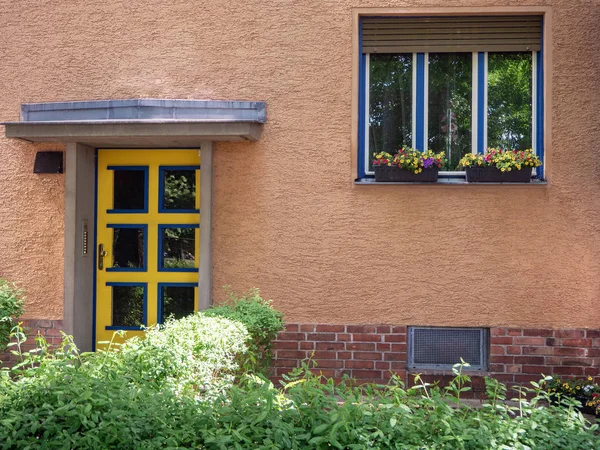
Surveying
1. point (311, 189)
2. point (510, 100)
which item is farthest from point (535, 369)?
point (311, 189)

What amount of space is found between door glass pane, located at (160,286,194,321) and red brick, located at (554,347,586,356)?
355cm

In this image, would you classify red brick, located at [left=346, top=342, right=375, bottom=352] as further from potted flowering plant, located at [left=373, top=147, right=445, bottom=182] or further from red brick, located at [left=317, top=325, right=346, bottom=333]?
potted flowering plant, located at [left=373, top=147, right=445, bottom=182]

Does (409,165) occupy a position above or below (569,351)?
above

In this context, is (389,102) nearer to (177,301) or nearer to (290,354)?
(290,354)

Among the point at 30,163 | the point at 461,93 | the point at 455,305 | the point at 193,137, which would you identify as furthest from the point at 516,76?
the point at 30,163

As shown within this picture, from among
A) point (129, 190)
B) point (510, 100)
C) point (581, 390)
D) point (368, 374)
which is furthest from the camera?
point (129, 190)

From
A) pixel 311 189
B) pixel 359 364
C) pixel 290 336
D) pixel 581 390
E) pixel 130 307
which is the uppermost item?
pixel 311 189

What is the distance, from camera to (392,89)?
22.9ft

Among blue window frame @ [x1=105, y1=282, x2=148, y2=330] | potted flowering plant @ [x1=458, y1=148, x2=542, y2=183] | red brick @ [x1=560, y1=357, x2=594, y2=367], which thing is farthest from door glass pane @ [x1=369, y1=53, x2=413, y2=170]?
blue window frame @ [x1=105, y1=282, x2=148, y2=330]

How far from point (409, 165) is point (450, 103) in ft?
2.72

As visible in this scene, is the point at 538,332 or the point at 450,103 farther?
the point at 450,103

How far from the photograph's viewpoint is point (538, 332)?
6648 millimetres

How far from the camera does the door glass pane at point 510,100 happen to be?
6898 millimetres

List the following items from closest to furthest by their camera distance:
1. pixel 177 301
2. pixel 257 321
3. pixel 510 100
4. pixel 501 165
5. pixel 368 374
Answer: pixel 257 321 < pixel 501 165 < pixel 368 374 < pixel 510 100 < pixel 177 301
